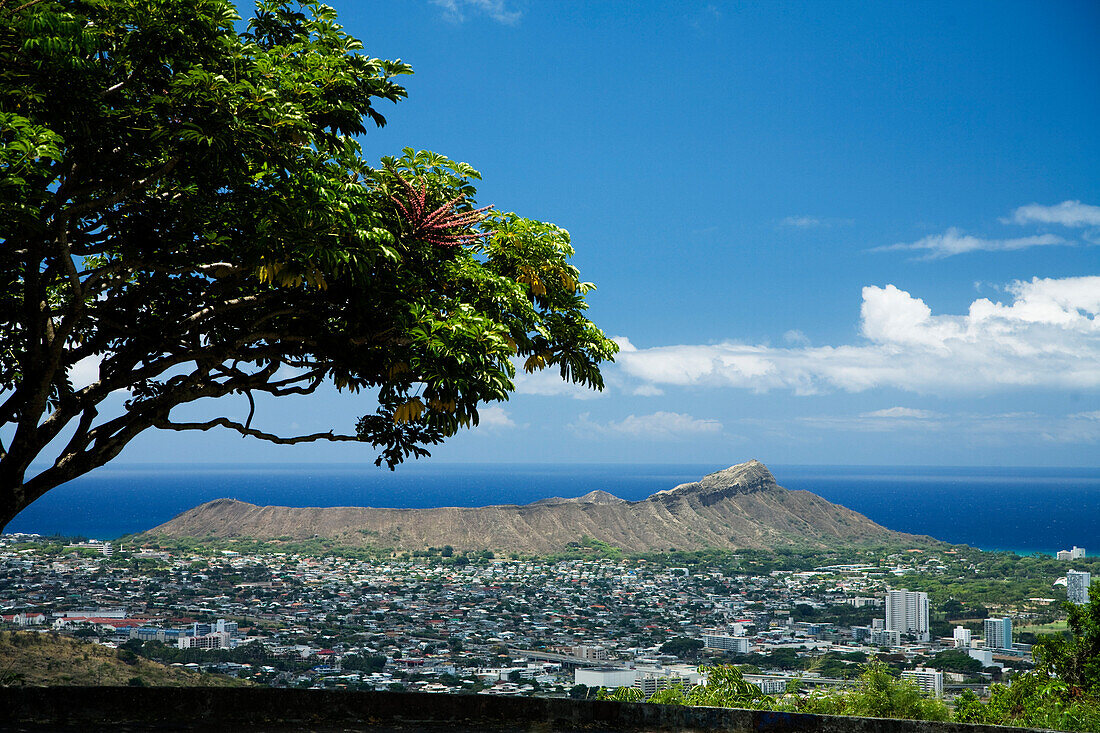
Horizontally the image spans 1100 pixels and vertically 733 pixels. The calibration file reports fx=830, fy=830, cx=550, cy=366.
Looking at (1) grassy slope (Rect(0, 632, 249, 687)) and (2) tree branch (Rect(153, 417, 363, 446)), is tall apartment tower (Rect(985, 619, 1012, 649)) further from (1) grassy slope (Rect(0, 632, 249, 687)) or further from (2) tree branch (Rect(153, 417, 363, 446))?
(2) tree branch (Rect(153, 417, 363, 446))

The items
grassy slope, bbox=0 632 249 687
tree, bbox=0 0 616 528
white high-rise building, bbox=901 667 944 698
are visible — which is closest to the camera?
tree, bbox=0 0 616 528

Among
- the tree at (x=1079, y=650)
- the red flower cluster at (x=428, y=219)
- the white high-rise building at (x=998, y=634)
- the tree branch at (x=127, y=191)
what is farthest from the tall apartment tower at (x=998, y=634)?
the tree branch at (x=127, y=191)

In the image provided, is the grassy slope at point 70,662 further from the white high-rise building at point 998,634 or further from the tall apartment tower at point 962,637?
the white high-rise building at point 998,634

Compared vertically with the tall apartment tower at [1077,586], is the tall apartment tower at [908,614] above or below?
below

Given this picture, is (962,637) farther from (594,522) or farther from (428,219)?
(594,522)

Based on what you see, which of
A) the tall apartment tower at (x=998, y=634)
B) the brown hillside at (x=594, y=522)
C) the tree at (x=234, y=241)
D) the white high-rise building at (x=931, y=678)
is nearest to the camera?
the tree at (x=234, y=241)

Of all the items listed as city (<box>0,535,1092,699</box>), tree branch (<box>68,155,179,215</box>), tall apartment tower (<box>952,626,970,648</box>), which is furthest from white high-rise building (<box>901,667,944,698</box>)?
tree branch (<box>68,155,179,215</box>)
